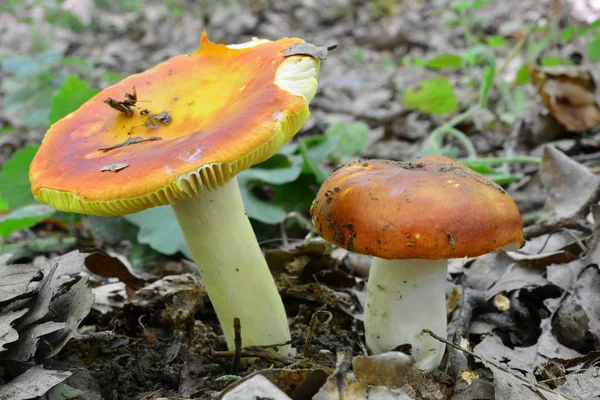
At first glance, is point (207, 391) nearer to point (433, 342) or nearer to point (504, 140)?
point (433, 342)

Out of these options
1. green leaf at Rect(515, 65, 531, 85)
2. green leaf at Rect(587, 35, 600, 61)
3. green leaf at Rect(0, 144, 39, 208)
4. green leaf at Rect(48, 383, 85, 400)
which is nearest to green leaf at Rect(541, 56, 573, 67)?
green leaf at Rect(587, 35, 600, 61)

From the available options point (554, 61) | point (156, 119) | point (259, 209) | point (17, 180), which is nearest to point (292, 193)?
point (259, 209)

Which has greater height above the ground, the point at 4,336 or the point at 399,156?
the point at 4,336

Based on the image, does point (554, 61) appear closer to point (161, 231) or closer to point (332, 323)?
point (332, 323)

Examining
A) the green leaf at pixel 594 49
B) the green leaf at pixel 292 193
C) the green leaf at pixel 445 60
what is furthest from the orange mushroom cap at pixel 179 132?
the green leaf at pixel 594 49

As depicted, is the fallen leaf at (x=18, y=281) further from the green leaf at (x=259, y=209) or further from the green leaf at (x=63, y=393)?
the green leaf at (x=259, y=209)

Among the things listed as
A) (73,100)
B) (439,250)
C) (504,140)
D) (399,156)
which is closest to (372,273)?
(439,250)

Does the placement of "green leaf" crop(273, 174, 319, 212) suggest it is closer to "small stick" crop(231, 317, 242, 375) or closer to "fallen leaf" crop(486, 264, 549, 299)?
"fallen leaf" crop(486, 264, 549, 299)
